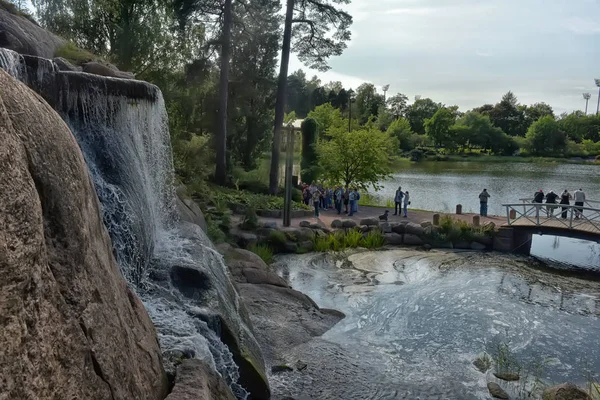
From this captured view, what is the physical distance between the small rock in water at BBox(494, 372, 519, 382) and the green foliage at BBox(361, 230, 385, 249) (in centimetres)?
900

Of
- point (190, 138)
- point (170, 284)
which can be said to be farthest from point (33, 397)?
point (190, 138)

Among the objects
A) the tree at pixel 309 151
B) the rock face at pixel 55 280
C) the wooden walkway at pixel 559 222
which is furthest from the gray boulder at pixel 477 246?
the rock face at pixel 55 280

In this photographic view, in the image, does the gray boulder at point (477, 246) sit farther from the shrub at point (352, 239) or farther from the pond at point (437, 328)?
the shrub at point (352, 239)

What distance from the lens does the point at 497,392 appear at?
6.89 meters

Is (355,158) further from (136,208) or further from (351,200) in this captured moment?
(136,208)

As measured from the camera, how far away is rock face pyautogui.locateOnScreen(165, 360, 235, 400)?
3834 mm

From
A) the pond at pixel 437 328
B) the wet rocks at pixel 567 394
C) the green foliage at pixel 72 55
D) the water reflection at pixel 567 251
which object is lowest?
A: the pond at pixel 437 328

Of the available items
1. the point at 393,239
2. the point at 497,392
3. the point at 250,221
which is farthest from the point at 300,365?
the point at 393,239

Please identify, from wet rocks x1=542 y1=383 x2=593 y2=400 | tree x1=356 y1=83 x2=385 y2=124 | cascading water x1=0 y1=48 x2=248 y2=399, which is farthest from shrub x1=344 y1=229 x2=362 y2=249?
tree x1=356 y1=83 x2=385 y2=124

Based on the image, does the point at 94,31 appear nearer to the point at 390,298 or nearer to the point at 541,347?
the point at 390,298

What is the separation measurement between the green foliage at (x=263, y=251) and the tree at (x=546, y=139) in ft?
205

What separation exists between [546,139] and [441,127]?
13.7 metres

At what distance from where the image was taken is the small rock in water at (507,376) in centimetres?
737

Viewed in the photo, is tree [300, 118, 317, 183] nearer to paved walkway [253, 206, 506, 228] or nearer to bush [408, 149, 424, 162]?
paved walkway [253, 206, 506, 228]
